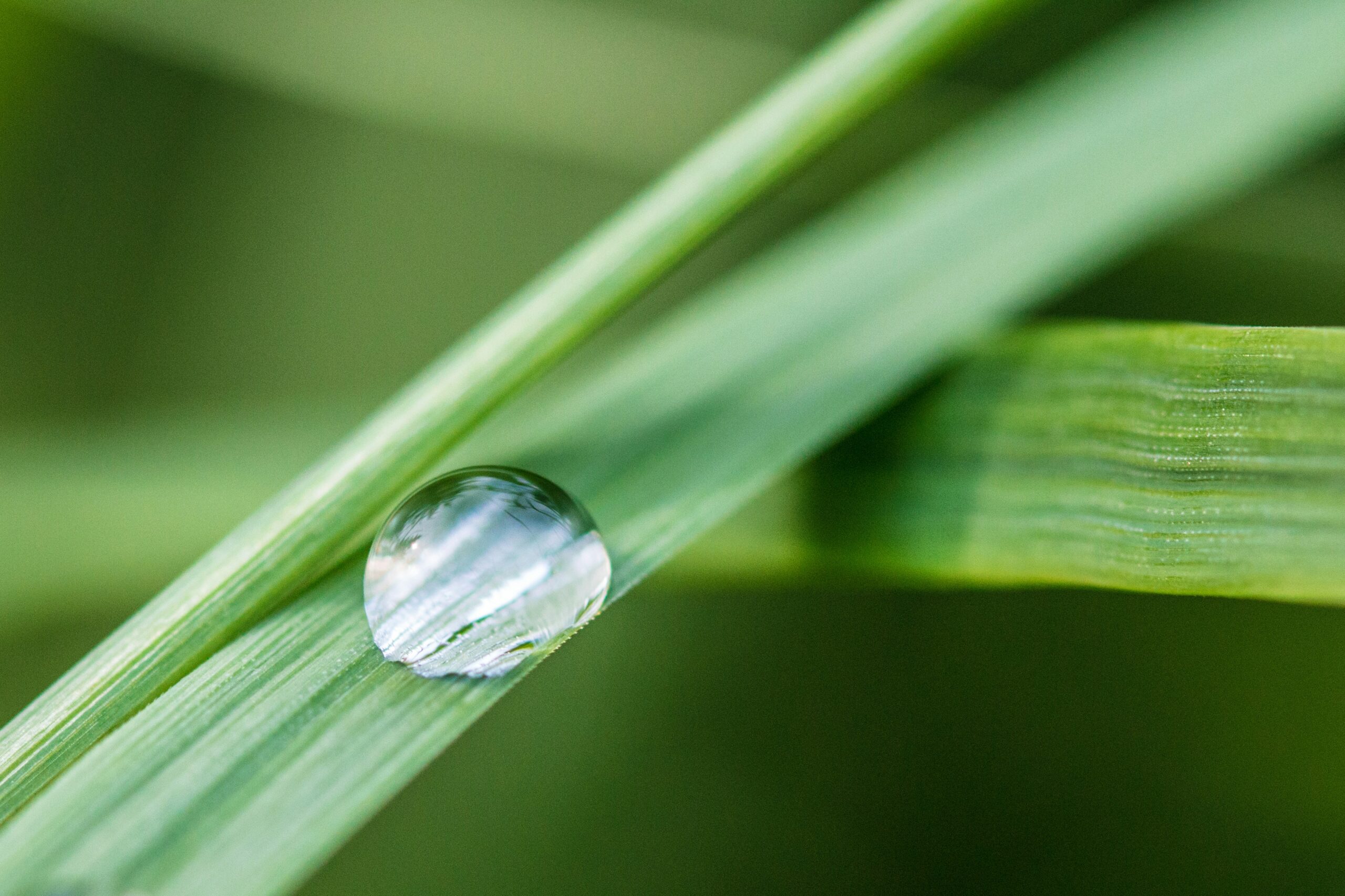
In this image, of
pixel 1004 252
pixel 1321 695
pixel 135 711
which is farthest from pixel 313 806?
pixel 1321 695

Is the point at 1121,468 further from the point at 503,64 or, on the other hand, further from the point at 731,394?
the point at 503,64

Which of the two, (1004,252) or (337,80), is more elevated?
(337,80)

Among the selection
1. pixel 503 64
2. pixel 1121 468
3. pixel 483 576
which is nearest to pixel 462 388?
pixel 483 576

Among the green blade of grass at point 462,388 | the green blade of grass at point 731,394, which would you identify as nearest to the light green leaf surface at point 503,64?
the green blade of grass at point 731,394

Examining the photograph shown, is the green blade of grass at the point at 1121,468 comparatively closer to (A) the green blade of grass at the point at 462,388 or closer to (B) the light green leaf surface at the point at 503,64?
(A) the green blade of grass at the point at 462,388

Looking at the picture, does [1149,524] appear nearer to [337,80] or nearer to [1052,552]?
[1052,552]
